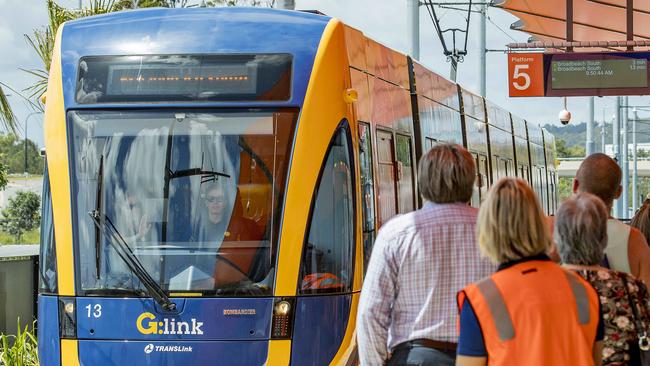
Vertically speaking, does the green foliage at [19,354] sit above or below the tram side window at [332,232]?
below

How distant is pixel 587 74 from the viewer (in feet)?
61.1

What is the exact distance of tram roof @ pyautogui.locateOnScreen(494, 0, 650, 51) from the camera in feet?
69.8

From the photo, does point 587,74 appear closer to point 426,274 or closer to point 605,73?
point 605,73

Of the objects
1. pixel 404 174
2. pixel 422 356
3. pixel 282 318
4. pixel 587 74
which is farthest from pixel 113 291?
pixel 587 74

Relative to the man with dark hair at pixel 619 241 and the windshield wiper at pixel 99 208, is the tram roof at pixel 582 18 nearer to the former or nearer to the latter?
the windshield wiper at pixel 99 208

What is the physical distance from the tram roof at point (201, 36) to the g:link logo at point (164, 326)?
1.61 m

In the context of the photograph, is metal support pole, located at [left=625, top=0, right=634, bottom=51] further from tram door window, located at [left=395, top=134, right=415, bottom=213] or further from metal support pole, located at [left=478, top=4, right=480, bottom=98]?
tram door window, located at [left=395, top=134, right=415, bottom=213]

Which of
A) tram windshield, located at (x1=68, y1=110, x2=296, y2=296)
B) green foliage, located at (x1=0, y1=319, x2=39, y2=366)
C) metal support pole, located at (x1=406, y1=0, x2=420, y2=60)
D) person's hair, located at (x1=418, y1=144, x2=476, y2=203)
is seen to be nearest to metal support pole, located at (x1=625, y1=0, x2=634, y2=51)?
metal support pole, located at (x1=406, y1=0, x2=420, y2=60)

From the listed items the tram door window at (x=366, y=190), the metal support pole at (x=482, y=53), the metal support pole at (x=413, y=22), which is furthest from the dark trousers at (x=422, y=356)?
the metal support pole at (x=482, y=53)

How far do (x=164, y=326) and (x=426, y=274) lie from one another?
318 cm

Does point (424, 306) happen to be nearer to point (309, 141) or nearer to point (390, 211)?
point (309, 141)

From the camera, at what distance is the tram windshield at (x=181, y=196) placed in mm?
8125

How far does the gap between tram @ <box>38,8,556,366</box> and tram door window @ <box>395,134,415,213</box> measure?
2085 mm

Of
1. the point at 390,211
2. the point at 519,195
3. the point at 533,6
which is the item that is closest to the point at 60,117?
the point at 390,211
